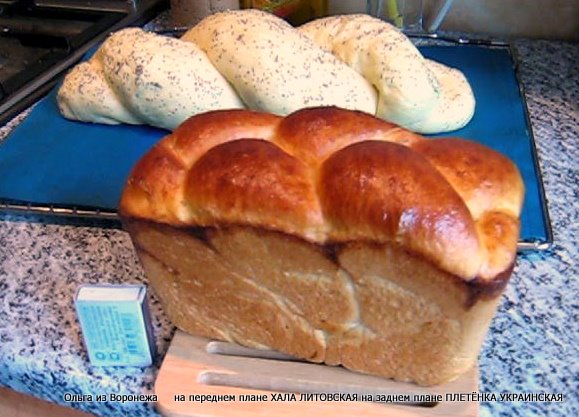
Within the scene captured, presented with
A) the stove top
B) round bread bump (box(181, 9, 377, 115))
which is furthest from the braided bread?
the stove top

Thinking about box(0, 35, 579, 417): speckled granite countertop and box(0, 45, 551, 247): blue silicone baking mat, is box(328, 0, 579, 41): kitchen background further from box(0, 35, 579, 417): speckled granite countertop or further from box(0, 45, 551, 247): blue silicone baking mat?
box(0, 35, 579, 417): speckled granite countertop

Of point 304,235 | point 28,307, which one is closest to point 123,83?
point 28,307

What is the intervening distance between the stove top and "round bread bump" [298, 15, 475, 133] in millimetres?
448

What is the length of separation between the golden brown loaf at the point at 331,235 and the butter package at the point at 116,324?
0.04 m

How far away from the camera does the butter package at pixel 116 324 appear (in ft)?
1.72

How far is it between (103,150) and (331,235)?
1.58ft

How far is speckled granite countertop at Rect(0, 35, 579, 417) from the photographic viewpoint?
0.56 metres

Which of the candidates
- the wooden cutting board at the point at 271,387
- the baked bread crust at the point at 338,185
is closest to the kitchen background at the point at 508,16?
the baked bread crust at the point at 338,185

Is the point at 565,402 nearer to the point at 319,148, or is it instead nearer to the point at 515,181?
the point at 515,181

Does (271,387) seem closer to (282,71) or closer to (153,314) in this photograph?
(153,314)

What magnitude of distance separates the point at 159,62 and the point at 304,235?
1.45 feet

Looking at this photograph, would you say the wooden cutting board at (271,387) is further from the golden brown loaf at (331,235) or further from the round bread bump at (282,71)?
the round bread bump at (282,71)

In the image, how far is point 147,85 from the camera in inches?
32.5

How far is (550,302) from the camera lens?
62cm
